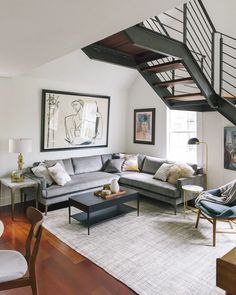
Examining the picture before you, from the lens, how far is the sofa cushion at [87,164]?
5266mm

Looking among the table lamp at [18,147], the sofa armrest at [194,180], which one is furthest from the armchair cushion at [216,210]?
the table lamp at [18,147]

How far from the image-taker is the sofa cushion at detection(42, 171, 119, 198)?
4139 millimetres

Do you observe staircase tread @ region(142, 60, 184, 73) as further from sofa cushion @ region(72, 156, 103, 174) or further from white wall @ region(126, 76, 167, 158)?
sofa cushion @ region(72, 156, 103, 174)

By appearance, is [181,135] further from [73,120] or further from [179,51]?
[179,51]

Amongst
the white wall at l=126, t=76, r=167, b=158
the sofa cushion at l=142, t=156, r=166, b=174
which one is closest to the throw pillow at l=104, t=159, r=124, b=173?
the sofa cushion at l=142, t=156, r=166, b=174

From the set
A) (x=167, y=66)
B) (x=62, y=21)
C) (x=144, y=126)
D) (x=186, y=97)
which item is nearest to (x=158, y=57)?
(x=167, y=66)

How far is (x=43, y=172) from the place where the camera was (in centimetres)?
440

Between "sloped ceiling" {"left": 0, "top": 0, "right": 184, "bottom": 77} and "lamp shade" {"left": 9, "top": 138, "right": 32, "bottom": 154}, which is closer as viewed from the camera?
"sloped ceiling" {"left": 0, "top": 0, "right": 184, "bottom": 77}

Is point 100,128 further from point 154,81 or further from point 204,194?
point 204,194

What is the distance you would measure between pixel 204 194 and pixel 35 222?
263cm

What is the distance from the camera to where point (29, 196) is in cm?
476

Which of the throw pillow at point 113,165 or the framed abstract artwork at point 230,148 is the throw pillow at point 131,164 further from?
the framed abstract artwork at point 230,148

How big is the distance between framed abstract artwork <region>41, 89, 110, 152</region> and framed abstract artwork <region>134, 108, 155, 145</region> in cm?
77

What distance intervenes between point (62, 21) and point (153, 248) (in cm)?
268
